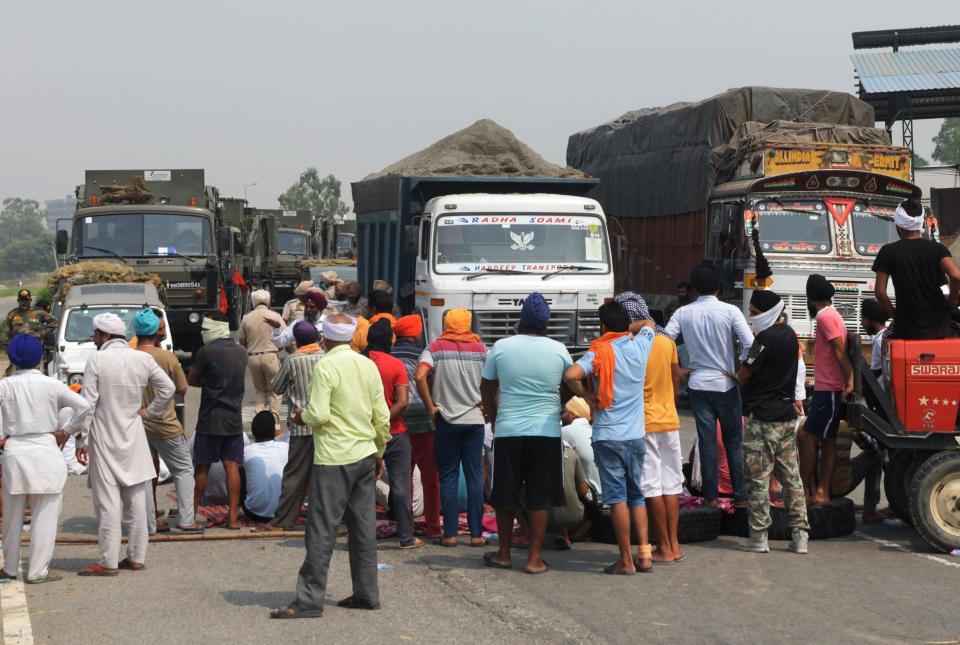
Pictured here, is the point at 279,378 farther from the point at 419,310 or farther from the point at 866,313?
the point at 419,310

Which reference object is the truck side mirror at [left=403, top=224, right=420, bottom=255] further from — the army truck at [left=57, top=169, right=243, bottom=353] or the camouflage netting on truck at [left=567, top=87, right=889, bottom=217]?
the army truck at [left=57, top=169, right=243, bottom=353]

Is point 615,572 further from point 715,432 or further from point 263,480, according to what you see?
point 263,480

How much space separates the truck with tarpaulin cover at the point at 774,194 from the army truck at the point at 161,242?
7.51 m

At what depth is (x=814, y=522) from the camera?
373 inches

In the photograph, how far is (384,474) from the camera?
10.3m

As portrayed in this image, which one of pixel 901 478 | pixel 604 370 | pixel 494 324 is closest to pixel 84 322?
pixel 494 324

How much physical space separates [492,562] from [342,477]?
1.60 m

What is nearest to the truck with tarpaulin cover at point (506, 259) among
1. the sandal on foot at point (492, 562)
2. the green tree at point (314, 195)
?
the sandal on foot at point (492, 562)

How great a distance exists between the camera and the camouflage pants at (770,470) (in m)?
8.91

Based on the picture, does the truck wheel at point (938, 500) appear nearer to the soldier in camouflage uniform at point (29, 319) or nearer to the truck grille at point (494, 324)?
the truck grille at point (494, 324)

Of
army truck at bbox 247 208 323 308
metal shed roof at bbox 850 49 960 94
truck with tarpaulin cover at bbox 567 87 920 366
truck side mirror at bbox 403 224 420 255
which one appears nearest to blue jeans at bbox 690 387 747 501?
truck with tarpaulin cover at bbox 567 87 920 366

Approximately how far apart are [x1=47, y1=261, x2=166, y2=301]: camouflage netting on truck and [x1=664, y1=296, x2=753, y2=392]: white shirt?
40.4 ft

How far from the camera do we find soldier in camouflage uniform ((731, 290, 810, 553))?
892cm

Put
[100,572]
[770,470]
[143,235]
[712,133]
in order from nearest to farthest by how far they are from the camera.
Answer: [100,572] < [770,470] < [712,133] < [143,235]
